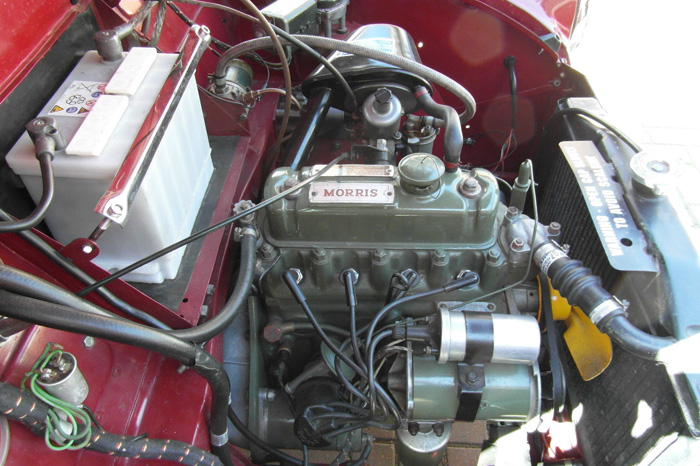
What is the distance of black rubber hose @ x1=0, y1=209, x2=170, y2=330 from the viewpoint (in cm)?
82

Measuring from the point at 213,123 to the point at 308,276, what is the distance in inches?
23.2

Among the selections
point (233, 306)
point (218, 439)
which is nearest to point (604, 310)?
point (233, 306)

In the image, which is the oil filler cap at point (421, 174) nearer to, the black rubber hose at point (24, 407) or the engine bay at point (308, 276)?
the engine bay at point (308, 276)

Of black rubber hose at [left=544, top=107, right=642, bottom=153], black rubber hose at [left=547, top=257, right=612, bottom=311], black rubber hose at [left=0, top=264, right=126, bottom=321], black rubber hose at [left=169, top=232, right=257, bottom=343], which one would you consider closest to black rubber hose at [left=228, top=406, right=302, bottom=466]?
black rubber hose at [left=169, top=232, right=257, bottom=343]

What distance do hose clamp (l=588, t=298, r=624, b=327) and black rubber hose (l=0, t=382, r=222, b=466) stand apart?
0.79 m

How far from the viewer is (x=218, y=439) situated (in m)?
1.05

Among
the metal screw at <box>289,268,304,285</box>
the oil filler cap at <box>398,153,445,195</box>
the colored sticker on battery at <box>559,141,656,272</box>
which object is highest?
the oil filler cap at <box>398,153,445,195</box>

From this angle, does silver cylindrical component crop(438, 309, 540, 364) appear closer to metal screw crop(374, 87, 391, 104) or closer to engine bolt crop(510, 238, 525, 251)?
engine bolt crop(510, 238, 525, 251)

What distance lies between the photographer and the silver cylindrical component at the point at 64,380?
30.0 inches

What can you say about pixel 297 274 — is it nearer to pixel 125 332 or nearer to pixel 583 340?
pixel 125 332

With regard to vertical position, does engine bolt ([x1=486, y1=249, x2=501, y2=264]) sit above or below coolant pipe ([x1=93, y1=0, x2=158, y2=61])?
below

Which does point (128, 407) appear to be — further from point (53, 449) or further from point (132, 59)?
point (132, 59)

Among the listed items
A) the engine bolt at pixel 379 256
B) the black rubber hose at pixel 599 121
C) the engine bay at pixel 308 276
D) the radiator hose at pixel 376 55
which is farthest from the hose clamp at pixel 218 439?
the black rubber hose at pixel 599 121

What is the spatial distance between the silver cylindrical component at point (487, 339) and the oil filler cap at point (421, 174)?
280 mm
